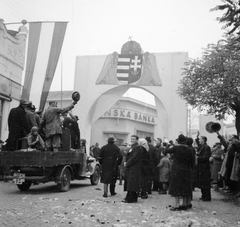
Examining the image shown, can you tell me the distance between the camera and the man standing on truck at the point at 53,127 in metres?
10.2

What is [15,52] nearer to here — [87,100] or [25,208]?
[87,100]

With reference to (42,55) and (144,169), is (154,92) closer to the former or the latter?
(42,55)

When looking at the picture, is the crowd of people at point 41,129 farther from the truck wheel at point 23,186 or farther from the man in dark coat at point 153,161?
the man in dark coat at point 153,161

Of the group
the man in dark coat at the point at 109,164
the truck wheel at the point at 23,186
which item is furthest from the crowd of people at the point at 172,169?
the truck wheel at the point at 23,186

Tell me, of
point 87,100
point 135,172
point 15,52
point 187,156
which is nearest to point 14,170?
point 135,172

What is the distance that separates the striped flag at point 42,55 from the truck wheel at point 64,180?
22.0 feet

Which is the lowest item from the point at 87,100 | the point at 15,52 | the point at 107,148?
the point at 107,148

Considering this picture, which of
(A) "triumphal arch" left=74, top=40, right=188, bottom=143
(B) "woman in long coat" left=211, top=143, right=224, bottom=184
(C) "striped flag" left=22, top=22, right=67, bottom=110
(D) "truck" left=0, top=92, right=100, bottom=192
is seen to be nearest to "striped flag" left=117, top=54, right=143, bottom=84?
(A) "triumphal arch" left=74, top=40, right=188, bottom=143

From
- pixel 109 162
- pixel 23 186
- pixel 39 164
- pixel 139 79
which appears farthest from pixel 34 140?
pixel 139 79

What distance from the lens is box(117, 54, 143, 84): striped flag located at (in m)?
26.7

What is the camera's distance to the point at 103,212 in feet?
23.4

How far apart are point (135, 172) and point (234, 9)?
506 cm

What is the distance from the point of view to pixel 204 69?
65.9ft

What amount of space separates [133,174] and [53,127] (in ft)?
9.07
